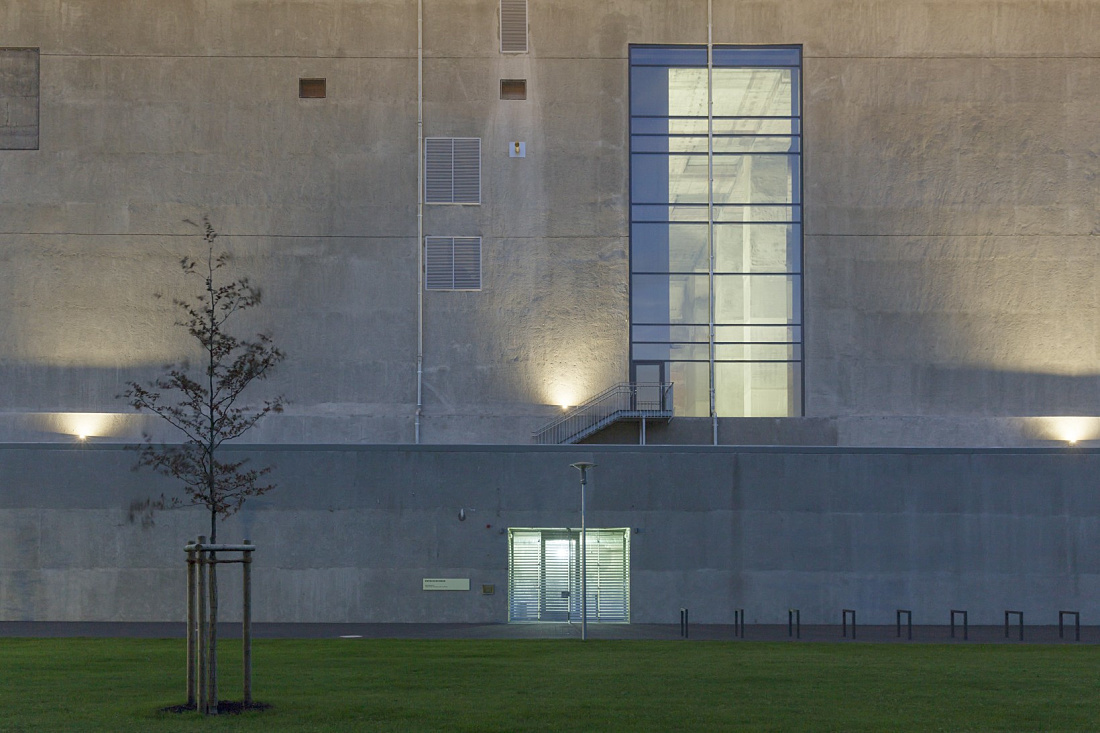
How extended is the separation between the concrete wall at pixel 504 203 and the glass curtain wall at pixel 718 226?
69 cm

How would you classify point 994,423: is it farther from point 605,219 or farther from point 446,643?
point 446,643

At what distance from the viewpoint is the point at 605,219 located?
1501 inches

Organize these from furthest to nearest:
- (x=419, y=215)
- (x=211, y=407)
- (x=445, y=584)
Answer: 1. (x=419, y=215)
2. (x=445, y=584)
3. (x=211, y=407)

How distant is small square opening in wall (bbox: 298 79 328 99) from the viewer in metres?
38.1

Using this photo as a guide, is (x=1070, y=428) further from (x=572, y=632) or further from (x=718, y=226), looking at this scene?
(x=572, y=632)

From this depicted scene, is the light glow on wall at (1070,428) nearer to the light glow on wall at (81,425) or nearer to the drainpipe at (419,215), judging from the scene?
the drainpipe at (419,215)

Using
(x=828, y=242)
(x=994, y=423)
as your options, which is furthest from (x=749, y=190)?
(x=994, y=423)

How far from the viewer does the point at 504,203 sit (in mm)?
38281

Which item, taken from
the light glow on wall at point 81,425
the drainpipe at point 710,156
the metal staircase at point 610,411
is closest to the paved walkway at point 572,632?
→ the light glow on wall at point 81,425

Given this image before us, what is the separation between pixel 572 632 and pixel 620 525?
4.40 metres

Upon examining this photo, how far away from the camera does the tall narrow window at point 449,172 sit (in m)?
38.1

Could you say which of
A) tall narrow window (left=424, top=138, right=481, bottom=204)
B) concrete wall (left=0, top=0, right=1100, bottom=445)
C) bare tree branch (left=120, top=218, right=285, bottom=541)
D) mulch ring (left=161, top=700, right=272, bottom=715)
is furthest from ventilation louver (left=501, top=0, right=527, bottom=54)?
mulch ring (left=161, top=700, right=272, bottom=715)

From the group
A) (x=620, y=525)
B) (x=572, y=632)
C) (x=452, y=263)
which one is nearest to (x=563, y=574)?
(x=620, y=525)

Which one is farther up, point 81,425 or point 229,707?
point 81,425
